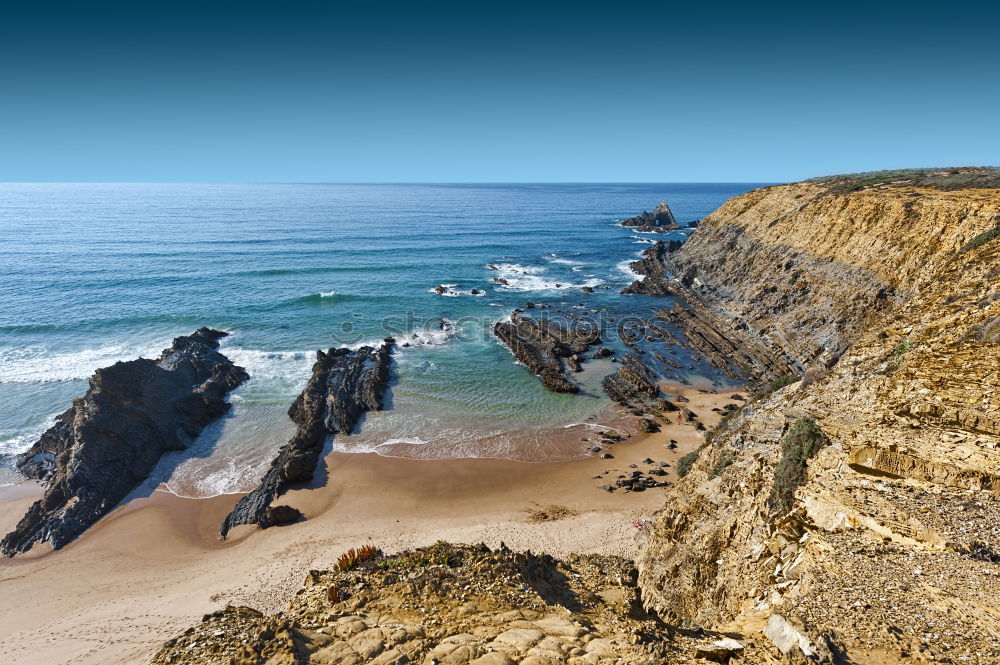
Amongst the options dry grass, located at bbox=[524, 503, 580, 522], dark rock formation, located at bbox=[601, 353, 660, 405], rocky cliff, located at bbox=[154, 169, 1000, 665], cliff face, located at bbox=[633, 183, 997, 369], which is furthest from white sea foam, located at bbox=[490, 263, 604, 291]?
rocky cliff, located at bbox=[154, 169, 1000, 665]

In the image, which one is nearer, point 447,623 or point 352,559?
point 447,623

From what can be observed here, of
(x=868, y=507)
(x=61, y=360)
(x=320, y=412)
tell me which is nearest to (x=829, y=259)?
(x=868, y=507)

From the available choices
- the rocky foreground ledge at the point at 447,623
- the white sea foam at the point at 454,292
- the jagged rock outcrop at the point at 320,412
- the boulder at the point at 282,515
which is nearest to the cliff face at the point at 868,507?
the rocky foreground ledge at the point at 447,623

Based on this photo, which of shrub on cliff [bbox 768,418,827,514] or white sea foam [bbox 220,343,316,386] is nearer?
shrub on cliff [bbox 768,418,827,514]

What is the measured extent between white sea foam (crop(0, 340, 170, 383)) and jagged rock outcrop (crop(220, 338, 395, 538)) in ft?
53.6

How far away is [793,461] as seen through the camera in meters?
11.1

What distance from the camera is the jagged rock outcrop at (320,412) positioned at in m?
21.2

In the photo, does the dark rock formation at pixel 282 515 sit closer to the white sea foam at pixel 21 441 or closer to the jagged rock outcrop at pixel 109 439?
the jagged rock outcrop at pixel 109 439

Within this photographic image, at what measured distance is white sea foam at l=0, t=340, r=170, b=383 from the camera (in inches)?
1298

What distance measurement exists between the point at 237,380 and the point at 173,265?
131 ft

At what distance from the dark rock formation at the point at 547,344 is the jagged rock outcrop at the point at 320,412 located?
35.0 feet

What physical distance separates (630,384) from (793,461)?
69.0ft

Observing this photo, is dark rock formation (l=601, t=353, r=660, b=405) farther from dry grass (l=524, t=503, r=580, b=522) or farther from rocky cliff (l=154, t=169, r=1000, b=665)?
rocky cliff (l=154, t=169, r=1000, b=665)

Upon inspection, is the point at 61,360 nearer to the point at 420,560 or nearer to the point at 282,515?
the point at 282,515
